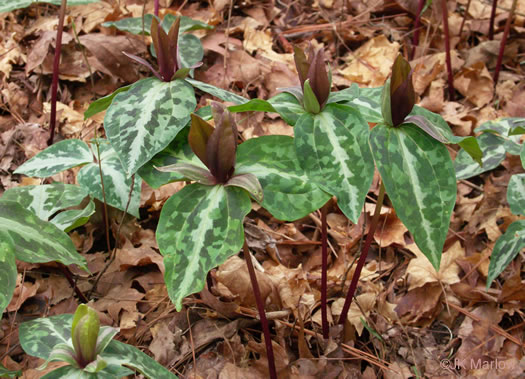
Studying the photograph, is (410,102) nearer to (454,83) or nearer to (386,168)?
(386,168)

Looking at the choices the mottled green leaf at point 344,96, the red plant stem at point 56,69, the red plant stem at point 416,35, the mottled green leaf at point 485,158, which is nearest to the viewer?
the mottled green leaf at point 344,96

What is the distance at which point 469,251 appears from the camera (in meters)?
2.07

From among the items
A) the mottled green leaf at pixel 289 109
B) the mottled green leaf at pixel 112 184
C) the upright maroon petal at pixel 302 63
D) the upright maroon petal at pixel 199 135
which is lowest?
the mottled green leaf at pixel 112 184

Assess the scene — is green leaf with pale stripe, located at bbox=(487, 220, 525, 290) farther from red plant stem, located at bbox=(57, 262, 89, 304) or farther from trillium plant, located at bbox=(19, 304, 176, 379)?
red plant stem, located at bbox=(57, 262, 89, 304)

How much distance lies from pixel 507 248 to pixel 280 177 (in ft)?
2.90

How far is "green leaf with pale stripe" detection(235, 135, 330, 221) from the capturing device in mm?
1224

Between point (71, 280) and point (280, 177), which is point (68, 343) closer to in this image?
point (71, 280)

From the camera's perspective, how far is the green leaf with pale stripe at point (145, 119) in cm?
131

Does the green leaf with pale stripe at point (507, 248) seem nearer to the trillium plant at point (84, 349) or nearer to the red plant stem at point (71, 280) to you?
the trillium plant at point (84, 349)

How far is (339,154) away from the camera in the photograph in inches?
50.8

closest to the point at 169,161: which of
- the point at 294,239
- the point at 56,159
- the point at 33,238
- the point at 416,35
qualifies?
the point at 33,238

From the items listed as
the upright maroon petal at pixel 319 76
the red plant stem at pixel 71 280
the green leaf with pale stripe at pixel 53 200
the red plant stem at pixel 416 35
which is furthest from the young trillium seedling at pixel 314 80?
the red plant stem at pixel 416 35

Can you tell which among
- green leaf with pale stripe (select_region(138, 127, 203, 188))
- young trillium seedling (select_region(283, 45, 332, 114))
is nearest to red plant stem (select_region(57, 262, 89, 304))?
green leaf with pale stripe (select_region(138, 127, 203, 188))

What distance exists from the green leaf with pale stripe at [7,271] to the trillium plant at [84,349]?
15 centimetres
